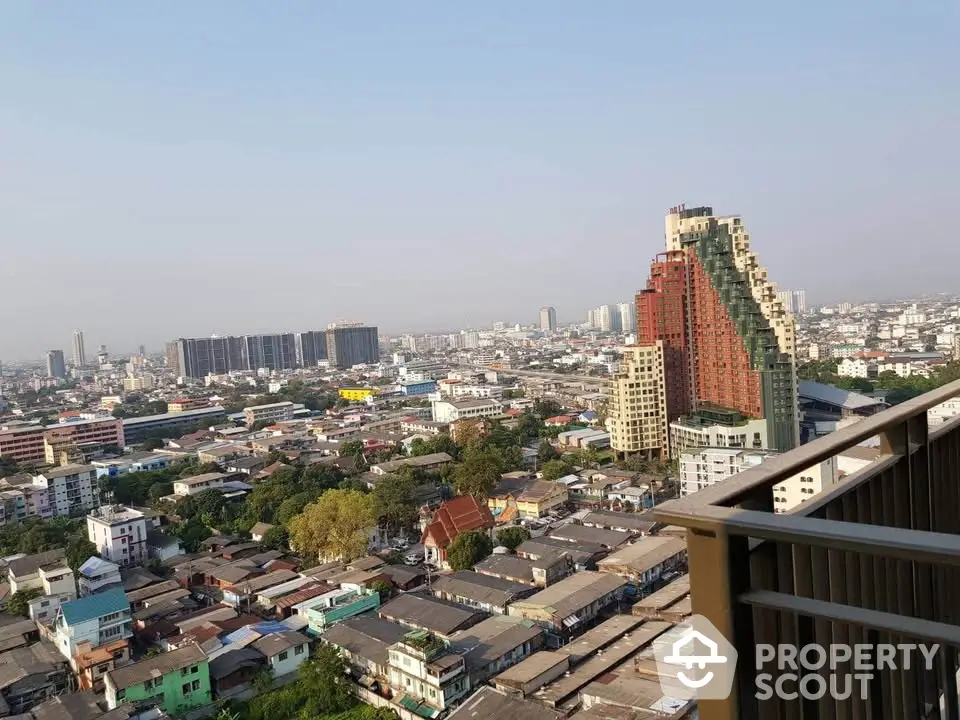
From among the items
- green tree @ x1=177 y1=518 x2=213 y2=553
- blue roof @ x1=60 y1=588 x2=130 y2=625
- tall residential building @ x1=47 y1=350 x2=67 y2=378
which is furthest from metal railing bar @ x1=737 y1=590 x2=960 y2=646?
tall residential building @ x1=47 y1=350 x2=67 y2=378

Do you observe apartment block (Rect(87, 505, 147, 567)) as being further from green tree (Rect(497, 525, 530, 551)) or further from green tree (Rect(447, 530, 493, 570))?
green tree (Rect(497, 525, 530, 551))

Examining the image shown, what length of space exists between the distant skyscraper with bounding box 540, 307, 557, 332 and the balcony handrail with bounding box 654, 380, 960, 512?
5901cm

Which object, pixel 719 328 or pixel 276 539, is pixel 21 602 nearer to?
pixel 276 539

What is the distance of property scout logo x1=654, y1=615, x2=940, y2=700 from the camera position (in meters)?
0.50

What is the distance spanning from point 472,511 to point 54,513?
658 centimetres

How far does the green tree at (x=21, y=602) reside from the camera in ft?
19.9

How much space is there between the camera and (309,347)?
114 feet

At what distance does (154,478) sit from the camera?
35.8 ft

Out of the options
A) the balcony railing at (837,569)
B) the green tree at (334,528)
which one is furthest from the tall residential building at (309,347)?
the balcony railing at (837,569)

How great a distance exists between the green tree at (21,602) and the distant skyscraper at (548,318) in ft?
178

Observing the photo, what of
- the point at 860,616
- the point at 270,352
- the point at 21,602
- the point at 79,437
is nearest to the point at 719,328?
the point at 21,602

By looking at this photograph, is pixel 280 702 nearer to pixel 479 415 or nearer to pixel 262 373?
pixel 479 415

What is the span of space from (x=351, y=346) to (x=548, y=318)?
28.9 m

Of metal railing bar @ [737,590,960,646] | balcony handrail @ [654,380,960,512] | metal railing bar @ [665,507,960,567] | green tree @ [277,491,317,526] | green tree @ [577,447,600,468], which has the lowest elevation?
green tree @ [577,447,600,468]
